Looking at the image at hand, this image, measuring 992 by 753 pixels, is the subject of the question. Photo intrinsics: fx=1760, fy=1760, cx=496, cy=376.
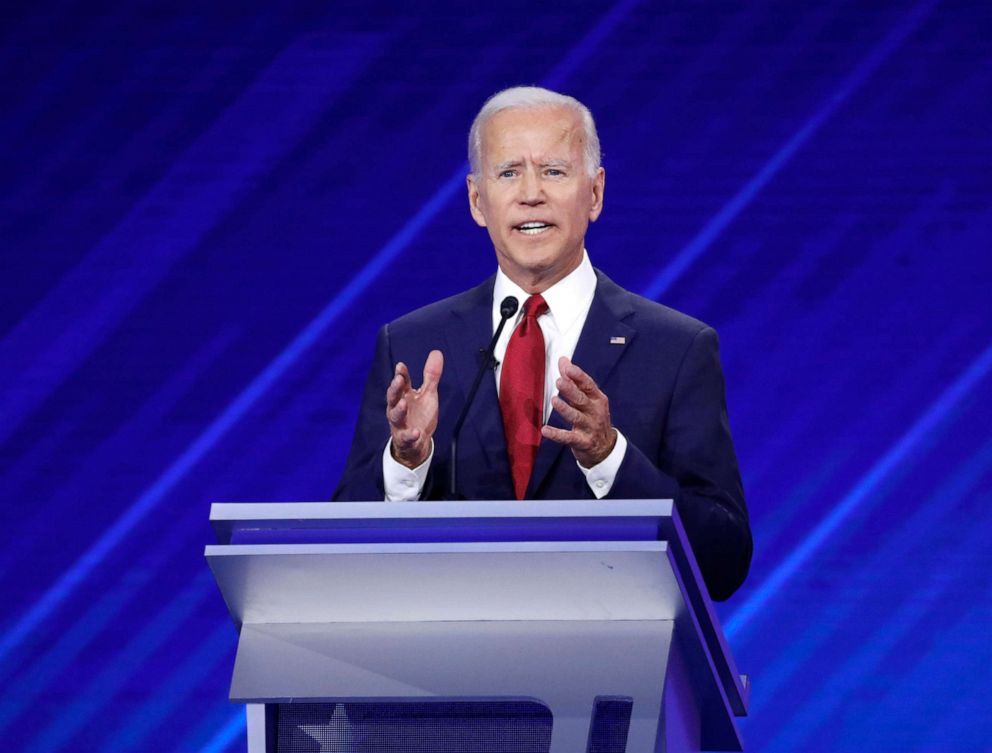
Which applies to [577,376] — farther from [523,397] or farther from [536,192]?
[536,192]

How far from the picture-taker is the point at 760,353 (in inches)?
141

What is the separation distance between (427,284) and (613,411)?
1.39m

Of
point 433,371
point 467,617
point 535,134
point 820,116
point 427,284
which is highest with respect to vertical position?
point 820,116

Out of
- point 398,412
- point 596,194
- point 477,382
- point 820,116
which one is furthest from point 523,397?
point 820,116

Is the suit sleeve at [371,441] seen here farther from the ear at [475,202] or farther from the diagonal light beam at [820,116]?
the diagonal light beam at [820,116]

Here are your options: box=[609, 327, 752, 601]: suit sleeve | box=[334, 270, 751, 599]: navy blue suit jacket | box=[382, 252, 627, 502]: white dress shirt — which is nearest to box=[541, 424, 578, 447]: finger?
box=[609, 327, 752, 601]: suit sleeve

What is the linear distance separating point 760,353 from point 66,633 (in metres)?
1.60

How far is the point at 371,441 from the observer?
2.43m

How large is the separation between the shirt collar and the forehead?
16 centimetres

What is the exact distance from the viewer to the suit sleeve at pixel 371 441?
2.25 metres

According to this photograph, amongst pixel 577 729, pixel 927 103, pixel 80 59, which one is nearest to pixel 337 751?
pixel 577 729

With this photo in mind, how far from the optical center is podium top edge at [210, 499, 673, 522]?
63.7 inches

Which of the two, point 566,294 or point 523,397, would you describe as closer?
point 523,397

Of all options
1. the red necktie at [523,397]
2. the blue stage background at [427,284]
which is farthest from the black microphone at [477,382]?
the blue stage background at [427,284]
